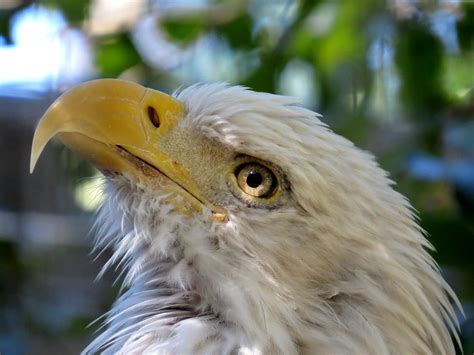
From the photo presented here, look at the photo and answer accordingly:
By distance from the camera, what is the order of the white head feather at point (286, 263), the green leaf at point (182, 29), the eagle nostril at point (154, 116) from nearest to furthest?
the white head feather at point (286, 263), the eagle nostril at point (154, 116), the green leaf at point (182, 29)

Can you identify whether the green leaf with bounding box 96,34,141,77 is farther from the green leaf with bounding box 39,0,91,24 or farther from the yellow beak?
the yellow beak

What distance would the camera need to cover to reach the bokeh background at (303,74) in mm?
2304

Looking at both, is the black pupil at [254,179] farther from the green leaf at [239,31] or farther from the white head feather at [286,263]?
the green leaf at [239,31]

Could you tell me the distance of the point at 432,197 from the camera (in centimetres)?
236

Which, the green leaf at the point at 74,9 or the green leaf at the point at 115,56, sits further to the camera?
the green leaf at the point at 115,56

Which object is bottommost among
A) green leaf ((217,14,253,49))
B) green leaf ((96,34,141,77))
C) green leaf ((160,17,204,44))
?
green leaf ((96,34,141,77))

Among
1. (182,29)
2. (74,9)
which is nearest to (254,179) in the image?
(74,9)

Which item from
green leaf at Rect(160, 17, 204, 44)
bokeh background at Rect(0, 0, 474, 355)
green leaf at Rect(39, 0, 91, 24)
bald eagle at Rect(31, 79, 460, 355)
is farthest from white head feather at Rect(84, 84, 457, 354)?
green leaf at Rect(160, 17, 204, 44)

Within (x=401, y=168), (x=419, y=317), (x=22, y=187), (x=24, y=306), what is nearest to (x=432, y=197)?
(x=401, y=168)

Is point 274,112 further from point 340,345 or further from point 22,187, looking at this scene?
point 22,187

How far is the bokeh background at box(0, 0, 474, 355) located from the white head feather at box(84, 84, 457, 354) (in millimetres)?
539

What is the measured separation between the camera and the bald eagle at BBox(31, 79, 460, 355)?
4.89 ft

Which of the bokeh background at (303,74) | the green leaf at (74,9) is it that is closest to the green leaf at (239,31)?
the bokeh background at (303,74)

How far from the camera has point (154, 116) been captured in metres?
1.62
